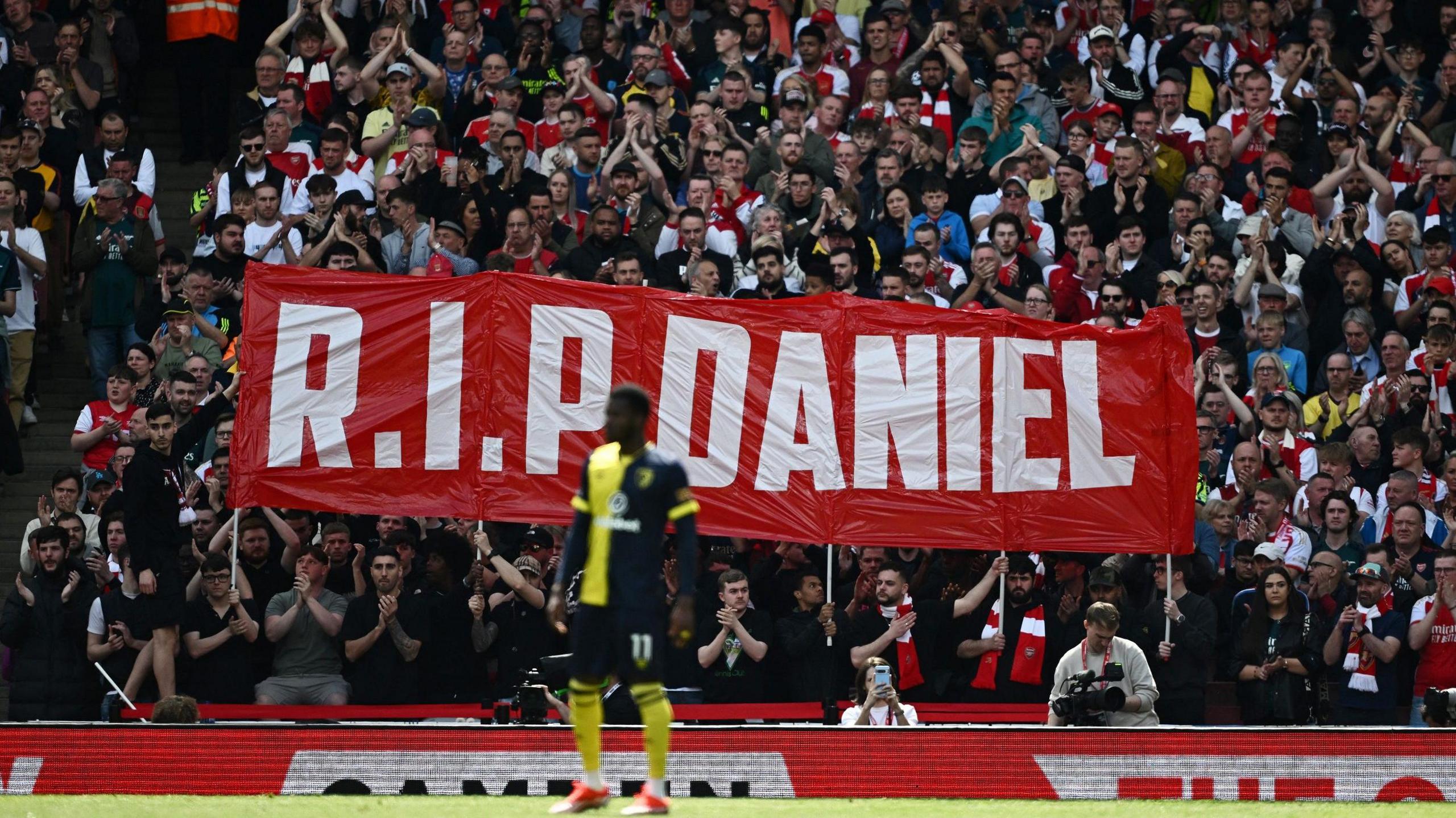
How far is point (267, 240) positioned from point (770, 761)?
8468mm

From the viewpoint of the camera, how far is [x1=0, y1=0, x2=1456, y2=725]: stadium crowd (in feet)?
52.7

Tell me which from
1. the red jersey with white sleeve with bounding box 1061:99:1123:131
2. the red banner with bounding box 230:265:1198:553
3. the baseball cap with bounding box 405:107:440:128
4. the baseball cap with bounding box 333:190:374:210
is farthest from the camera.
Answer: the red jersey with white sleeve with bounding box 1061:99:1123:131

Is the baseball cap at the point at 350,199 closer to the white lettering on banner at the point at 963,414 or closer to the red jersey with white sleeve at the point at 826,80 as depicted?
the red jersey with white sleeve at the point at 826,80

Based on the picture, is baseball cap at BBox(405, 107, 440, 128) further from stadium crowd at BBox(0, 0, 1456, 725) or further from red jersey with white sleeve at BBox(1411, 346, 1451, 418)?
red jersey with white sleeve at BBox(1411, 346, 1451, 418)

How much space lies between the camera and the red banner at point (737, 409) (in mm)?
15906

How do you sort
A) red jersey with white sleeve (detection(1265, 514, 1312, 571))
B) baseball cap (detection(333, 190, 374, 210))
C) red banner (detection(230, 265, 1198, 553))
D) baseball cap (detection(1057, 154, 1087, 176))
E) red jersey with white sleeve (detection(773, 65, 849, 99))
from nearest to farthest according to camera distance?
red banner (detection(230, 265, 1198, 553)) → red jersey with white sleeve (detection(1265, 514, 1312, 571)) → baseball cap (detection(333, 190, 374, 210)) → baseball cap (detection(1057, 154, 1087, 176)) → red jersey with white sleeve (detection(773, 65, 849, 99))

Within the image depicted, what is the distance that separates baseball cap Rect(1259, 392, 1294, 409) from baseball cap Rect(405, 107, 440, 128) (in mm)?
8026

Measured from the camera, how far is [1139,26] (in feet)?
75.8

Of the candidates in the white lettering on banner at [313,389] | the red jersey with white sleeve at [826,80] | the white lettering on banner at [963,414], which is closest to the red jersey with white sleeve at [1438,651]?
the white lettering on banner at [963,414]

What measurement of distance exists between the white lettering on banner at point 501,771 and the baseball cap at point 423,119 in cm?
850

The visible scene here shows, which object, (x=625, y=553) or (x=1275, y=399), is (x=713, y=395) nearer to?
(x=1275, y=399)

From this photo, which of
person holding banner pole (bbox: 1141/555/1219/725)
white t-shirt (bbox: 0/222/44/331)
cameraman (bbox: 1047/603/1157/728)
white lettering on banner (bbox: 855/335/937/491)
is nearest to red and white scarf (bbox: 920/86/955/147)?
white lettering on banner (bbox: 855/335/937/491)

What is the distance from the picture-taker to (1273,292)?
18.8m

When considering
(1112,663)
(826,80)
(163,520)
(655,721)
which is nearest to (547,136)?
(826,80)
